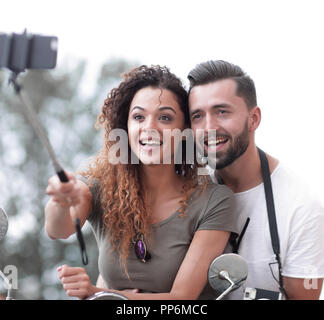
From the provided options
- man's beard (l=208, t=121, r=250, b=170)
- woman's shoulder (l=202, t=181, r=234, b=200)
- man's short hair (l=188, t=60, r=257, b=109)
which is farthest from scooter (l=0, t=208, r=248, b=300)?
man's short hair (l=188, t=60, r=257, b=109)

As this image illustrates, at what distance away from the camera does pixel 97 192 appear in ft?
6.87

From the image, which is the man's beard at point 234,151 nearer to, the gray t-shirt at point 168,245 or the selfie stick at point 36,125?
the gray t-shirt at point 168,245

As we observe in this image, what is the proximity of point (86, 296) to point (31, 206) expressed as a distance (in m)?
6.09

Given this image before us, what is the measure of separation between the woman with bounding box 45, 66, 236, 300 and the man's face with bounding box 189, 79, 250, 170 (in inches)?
2.6

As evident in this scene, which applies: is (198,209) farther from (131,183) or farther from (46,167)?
(46,167)

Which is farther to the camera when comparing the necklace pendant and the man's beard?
the man's beard

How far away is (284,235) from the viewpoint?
2.10 metres

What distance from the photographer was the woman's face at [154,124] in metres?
1.94

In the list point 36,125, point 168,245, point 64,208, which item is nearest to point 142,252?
point 168,245

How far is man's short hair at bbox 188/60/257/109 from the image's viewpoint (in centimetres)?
223

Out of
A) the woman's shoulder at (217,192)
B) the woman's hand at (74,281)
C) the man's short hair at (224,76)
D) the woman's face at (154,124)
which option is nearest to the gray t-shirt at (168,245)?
the woman's shoulder at (217,192)

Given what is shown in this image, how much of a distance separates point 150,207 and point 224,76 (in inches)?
27.4

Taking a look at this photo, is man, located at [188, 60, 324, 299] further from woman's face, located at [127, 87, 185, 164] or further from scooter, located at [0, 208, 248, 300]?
scooter, located at [0, 208, 248, 300]
